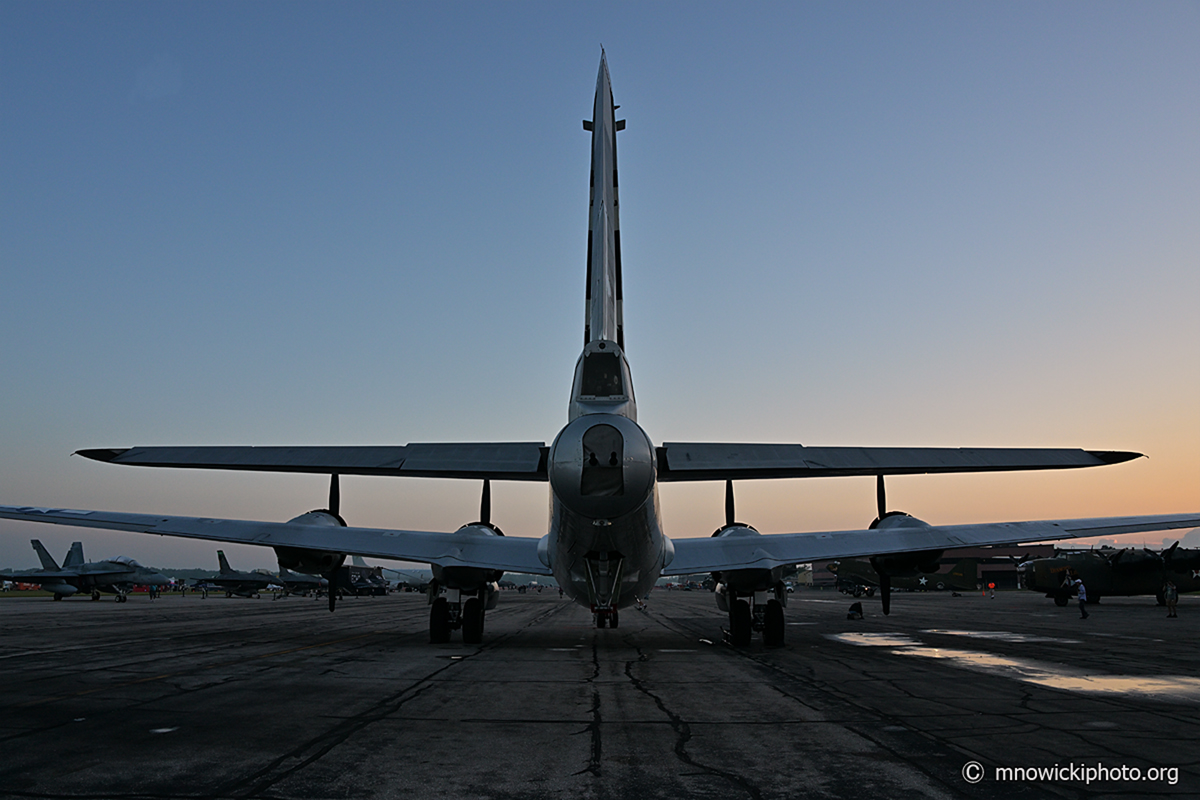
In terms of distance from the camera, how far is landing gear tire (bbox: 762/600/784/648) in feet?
57.5

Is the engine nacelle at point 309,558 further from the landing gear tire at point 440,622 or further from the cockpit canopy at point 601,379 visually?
the cockpit canopy at point 601,379

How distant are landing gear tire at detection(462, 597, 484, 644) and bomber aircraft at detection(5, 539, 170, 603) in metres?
52.3

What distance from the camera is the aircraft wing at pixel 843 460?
11945 millimetres

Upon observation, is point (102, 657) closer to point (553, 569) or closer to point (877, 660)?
point (553, 569)

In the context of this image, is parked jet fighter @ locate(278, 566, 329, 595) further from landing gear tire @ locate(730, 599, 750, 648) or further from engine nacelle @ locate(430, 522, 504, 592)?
landing gear tire @ locate(730, 599, 750, 648)

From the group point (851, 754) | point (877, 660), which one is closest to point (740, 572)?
point (877, 660)

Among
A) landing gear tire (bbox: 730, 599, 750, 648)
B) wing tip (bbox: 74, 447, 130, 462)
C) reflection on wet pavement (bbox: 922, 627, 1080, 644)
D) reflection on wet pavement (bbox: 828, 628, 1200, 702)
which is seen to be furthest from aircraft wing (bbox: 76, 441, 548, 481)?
reflection on wet pavement (bbox: 922, 627, 1080, 644)

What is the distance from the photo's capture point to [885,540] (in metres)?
17.1

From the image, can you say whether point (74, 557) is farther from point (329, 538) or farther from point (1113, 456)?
point (1113, 456)

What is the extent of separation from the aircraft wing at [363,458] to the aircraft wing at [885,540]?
20.0 ft

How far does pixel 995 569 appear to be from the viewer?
358 ft

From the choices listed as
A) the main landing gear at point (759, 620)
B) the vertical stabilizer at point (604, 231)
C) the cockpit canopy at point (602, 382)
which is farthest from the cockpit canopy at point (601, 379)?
the main landing gear at point (759, 620)

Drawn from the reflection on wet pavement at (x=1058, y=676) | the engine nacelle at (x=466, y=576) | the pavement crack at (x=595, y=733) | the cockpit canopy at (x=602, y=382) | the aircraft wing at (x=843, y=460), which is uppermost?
the cockpit canopy at (x=602, y=382)

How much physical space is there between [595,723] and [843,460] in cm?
653
